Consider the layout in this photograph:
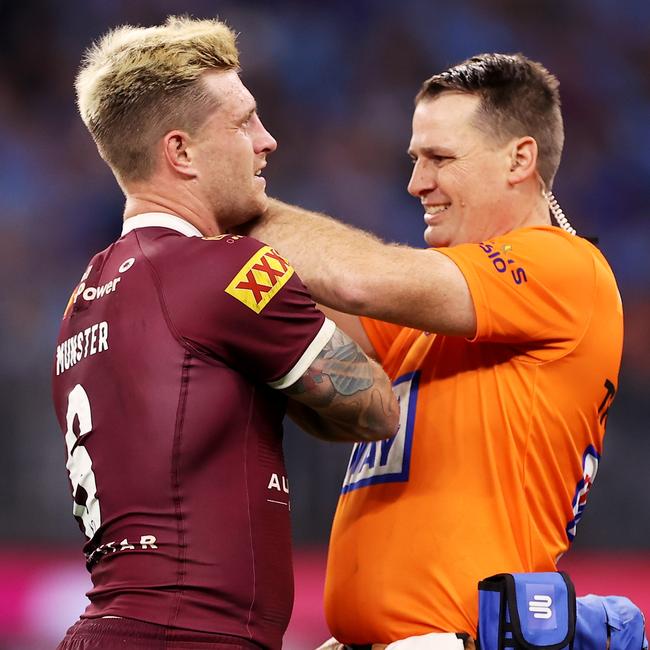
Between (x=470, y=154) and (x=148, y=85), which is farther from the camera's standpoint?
(x=470, y=154)

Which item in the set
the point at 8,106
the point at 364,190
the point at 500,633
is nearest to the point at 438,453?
the point at 500,633

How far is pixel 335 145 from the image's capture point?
7934 mm

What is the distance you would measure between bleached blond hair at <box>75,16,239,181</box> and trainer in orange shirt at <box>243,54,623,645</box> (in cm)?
35

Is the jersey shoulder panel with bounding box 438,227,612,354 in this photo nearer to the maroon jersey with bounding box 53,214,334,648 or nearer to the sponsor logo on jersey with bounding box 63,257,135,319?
the maroon jersey with bounding box 53,214,334,648

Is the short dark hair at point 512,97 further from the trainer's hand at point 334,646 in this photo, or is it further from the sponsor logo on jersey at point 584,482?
the trainer's hand at point 334,646

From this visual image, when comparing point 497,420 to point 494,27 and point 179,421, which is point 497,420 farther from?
point 494,27

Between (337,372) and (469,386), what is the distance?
1.56 ft

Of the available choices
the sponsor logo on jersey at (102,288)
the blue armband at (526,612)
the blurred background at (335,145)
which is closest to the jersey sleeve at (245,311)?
the sponsor logo on jersey at (102,288)

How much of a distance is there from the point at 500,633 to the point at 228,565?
2.12 feet

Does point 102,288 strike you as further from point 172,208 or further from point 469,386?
point 469,386

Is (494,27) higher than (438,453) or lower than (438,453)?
higher

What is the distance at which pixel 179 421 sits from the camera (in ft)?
6.75

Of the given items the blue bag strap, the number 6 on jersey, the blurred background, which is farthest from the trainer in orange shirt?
the blurred background

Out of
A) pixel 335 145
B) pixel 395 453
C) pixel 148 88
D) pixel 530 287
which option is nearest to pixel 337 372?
pixel 395 453
